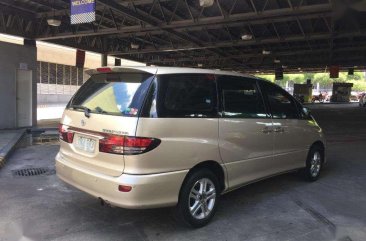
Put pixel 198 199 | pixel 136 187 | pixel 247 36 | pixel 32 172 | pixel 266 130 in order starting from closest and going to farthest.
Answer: pixel 136 187, pixel 198 199, pixel 266 130, pixel 32 172, pixel 247 36

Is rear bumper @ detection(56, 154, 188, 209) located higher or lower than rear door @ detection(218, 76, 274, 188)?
lower

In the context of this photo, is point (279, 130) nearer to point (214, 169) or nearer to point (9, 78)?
point (214, 169)

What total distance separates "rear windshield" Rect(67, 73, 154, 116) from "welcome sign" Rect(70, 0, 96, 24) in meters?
5.48

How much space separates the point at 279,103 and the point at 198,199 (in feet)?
7.31

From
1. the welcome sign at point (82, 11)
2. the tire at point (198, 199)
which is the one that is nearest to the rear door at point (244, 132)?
the tire at point (198, 199)

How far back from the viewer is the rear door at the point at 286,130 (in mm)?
5715

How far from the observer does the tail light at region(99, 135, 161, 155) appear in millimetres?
3896

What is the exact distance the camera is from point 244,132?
5047mm

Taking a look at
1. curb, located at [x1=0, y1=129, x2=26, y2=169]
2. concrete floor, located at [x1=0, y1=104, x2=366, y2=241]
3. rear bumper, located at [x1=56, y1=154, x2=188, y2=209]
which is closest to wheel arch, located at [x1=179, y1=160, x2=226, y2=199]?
rear bumper, located at [x1=56, y1=154, x2=188, y2=209]

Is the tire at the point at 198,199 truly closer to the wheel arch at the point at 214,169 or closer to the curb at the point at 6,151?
the wheel arch at the point at 214,169

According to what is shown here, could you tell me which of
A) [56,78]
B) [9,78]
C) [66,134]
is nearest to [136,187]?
[66,134]

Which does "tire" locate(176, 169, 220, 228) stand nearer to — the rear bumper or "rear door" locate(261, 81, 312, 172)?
the rear bumper

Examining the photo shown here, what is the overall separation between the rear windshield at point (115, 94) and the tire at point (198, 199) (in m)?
1.06

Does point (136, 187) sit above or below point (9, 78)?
below
